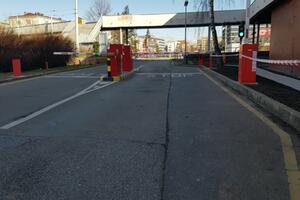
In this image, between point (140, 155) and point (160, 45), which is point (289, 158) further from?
point (160, 45)

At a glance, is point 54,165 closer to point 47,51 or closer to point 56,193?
point 56,193

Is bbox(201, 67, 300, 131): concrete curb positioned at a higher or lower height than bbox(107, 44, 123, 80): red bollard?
lower

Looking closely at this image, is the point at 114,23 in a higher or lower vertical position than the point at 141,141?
higher

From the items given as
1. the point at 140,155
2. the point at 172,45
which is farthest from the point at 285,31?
the point at 172,45

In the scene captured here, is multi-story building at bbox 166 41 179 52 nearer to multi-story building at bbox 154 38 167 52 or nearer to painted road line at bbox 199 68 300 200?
multi-story building at bbox 154 38 167 52

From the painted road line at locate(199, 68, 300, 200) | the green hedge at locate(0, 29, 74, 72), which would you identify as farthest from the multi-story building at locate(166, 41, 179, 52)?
the painted road line at locate(199, 68, 300, 200)

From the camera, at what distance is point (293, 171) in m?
4.34

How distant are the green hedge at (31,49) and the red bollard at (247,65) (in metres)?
16.2

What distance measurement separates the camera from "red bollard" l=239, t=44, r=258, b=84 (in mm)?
12797

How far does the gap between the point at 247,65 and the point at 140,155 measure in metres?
9.19

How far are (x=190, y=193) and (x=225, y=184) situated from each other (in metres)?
0.48

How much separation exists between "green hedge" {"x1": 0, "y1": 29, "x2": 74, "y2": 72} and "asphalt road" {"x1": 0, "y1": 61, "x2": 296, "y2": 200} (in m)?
15.8

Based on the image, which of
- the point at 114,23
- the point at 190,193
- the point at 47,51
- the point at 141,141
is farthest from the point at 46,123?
the point at 114,23

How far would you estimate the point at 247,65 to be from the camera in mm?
12992
